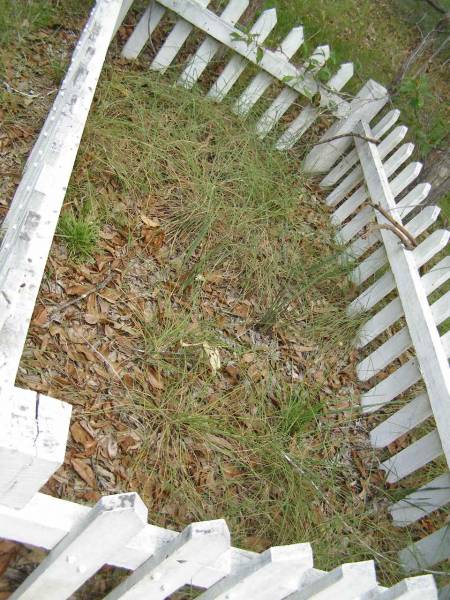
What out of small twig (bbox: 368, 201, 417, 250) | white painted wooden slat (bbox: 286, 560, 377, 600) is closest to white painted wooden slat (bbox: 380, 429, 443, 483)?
small twig (bbox: 368, 201, 417, 250)

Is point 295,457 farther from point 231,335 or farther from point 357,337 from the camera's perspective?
point 357,337

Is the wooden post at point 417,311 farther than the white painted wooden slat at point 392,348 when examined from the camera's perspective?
No

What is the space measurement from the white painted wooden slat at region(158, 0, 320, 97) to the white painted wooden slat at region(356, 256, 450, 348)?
1.52 metres

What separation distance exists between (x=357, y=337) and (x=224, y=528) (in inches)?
85.3

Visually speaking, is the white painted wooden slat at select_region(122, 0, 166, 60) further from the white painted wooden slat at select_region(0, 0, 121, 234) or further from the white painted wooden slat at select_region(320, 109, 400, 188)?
the white painted wooden slat at select_region(320, 109, 400, 188)

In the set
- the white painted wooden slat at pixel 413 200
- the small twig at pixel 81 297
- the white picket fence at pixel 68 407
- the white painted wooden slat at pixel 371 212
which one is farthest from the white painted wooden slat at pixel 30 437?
the white painted wooden slat at pixel 371 212

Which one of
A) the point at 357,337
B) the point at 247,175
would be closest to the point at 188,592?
the point at 357,337

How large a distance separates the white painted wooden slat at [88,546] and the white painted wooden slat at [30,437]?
180mm

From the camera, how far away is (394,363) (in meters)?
3.60

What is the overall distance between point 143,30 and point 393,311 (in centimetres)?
240

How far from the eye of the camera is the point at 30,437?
115 cm

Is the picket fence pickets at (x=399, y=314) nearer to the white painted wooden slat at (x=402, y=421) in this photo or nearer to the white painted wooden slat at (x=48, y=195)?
the white painted wooden slat at (x=402, y=421)

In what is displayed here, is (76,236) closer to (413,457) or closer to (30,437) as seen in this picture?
(30,437)

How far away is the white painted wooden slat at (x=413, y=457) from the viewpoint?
8.87ft
